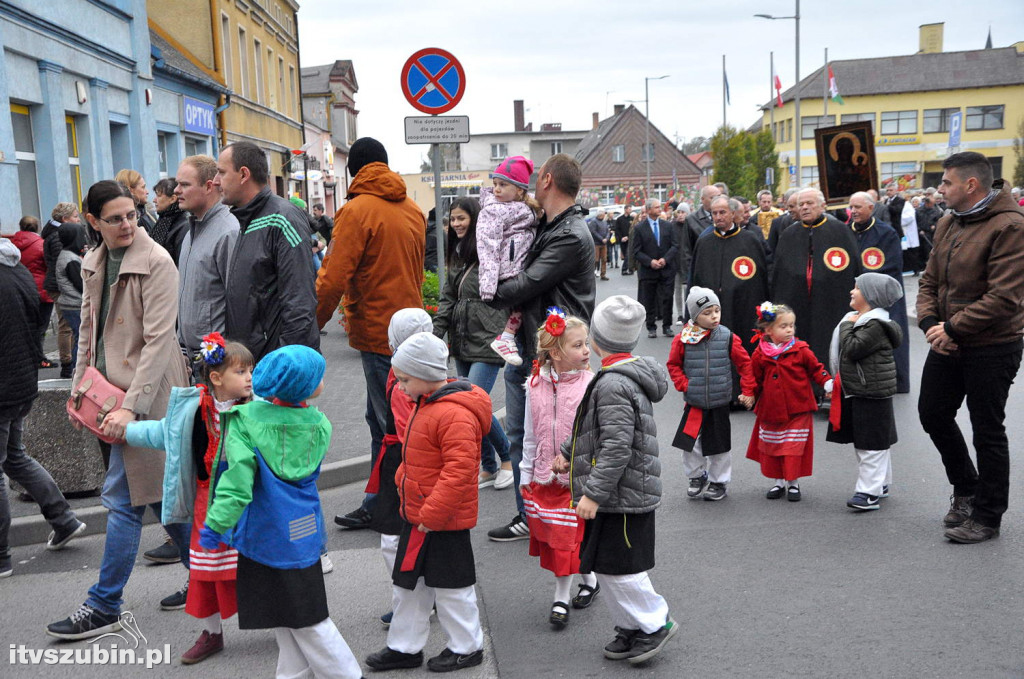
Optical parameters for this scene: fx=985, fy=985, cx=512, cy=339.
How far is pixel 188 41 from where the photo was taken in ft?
85.0

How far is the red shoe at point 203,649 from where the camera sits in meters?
4.29

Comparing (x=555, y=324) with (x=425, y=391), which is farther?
(x=555, y=324)

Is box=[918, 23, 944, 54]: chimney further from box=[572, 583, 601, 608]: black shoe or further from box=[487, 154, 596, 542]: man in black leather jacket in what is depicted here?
box=[572, 583, 601, 608]: black shoe

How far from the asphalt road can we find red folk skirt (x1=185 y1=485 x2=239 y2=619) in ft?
0.94

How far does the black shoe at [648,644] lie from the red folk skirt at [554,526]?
1.70ft

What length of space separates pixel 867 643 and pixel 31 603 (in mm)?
4103

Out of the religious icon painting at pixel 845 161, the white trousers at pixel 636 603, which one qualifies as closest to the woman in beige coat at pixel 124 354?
the white trousers at pixel 636 603

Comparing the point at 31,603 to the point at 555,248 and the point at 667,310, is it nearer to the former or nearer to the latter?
the point at 555,248

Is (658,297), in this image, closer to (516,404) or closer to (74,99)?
(74,99)

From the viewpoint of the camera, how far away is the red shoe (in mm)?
4293

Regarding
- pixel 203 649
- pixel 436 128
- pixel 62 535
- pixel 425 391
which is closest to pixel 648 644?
pixel 425 391

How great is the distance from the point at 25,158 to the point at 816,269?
11.5 m

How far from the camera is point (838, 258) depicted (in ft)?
30.5

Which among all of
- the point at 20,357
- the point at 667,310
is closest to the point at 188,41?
the point at 667,310
